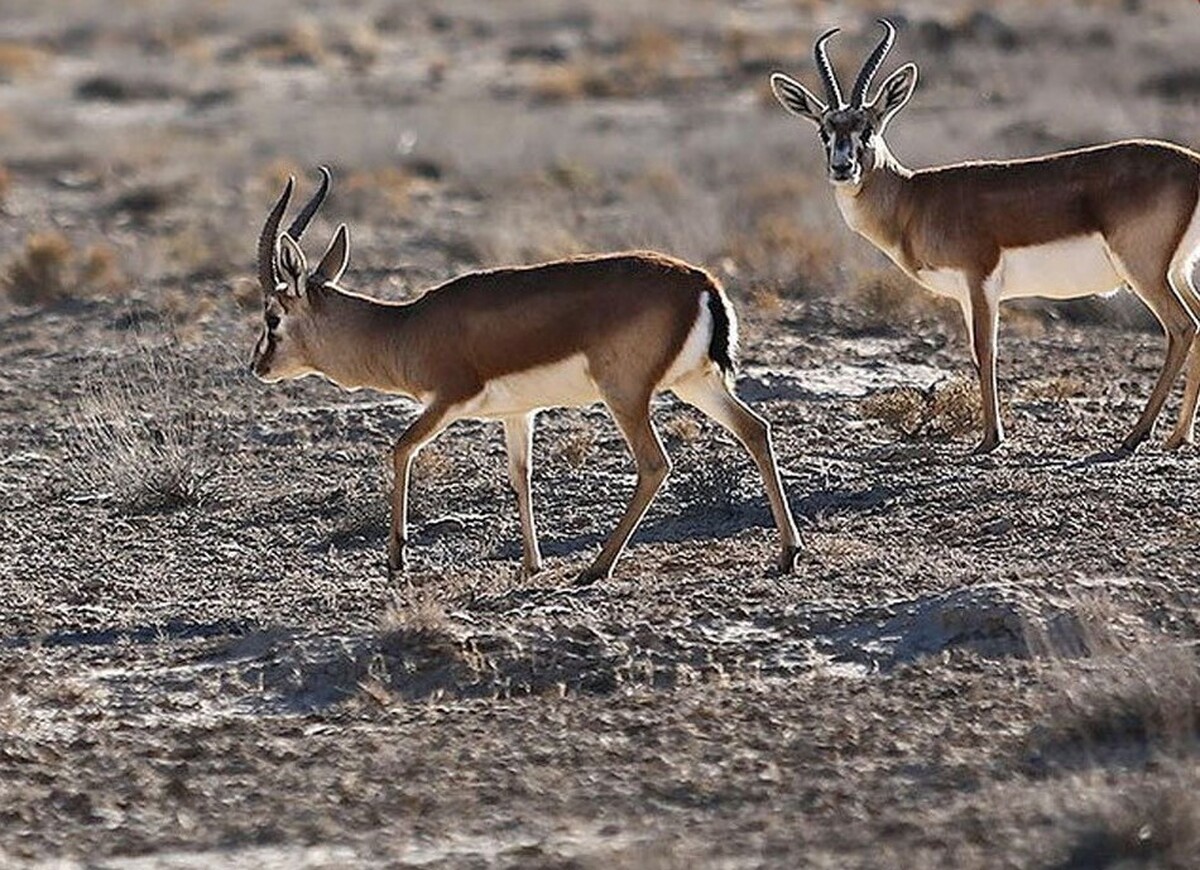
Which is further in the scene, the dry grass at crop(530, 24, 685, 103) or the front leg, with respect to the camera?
the dry grass at crop(530, 24, 685, 103)

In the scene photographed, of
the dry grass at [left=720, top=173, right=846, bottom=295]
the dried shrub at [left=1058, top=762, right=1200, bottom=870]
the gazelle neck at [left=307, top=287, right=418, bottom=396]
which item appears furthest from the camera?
the dry grass at [left=720, top=173, right=846, bottom=295]

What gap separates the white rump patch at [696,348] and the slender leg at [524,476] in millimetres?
963

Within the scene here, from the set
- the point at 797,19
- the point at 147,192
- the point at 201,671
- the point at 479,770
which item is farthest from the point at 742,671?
the point at 797,19

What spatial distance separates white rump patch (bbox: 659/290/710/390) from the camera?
1073cm

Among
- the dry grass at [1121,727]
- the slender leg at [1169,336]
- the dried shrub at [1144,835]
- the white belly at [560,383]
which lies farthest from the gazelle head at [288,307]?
the dried shrub at [1144,835]

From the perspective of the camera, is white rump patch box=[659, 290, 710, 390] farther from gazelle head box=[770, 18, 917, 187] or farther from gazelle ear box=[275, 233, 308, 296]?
gazelle head box=[770, 18, 917, 187]

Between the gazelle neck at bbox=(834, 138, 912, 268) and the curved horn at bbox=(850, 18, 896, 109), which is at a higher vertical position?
the curved horn at bbox=(850, 18, 896, 109)

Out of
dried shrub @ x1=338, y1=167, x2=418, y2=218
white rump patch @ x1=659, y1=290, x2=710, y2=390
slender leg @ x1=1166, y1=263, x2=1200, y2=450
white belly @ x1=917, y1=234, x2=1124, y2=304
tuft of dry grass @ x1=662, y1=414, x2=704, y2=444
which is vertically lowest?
dried shrub @ x1=338, y1=167, x2=418, y2=218

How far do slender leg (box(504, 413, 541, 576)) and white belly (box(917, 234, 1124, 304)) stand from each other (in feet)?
10.9

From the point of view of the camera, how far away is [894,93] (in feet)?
48.3

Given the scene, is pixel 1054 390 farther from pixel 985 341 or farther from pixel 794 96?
pixel 794 96

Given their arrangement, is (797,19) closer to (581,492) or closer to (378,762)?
(581,492)

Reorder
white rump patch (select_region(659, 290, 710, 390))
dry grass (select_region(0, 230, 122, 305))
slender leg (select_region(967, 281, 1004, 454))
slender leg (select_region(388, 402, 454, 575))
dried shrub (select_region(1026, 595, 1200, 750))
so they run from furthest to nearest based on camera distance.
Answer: dry grass (select_region(0, 230, 122, 305)), slender leg (select_region(967, 281, 1004, 454)), slender leg (select_region(388, 402, 454, 575)), white rump patch (select_region(659, 290, 710, 390)), dried shrub (select_region(1026, 595, 1200, 750))

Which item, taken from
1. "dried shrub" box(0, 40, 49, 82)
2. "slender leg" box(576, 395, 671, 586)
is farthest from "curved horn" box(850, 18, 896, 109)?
"dried shrub" box(0, 40, 49, 82)
